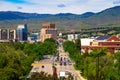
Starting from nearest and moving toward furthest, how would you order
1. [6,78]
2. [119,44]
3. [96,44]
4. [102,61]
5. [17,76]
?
[6,78], [17,76], [102,61], [119,44], [96,44]

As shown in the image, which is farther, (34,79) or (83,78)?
(83,78)

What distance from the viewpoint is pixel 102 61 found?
68.1m

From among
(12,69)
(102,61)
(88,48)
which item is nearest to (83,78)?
(102,61)

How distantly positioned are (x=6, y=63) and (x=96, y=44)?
69149 mm

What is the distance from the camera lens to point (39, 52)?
133m

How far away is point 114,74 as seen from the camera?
52.5m

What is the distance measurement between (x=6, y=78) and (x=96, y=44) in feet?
260

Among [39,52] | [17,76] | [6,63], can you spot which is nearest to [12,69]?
[17,76]

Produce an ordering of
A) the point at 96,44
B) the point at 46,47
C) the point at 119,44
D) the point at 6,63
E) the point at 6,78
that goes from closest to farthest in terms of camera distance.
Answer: the point at 6,78, the point at 6,63, the point at 119,44, the point at 96,44, the point at 46,47

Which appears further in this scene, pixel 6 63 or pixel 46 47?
pixel 46 47

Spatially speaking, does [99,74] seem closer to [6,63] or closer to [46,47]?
[6,63]

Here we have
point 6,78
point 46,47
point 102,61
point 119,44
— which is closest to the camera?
point 6,78

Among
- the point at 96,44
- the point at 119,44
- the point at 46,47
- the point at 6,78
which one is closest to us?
the point at 6,78

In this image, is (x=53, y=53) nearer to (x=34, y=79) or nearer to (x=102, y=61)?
(x=102, y=61)
